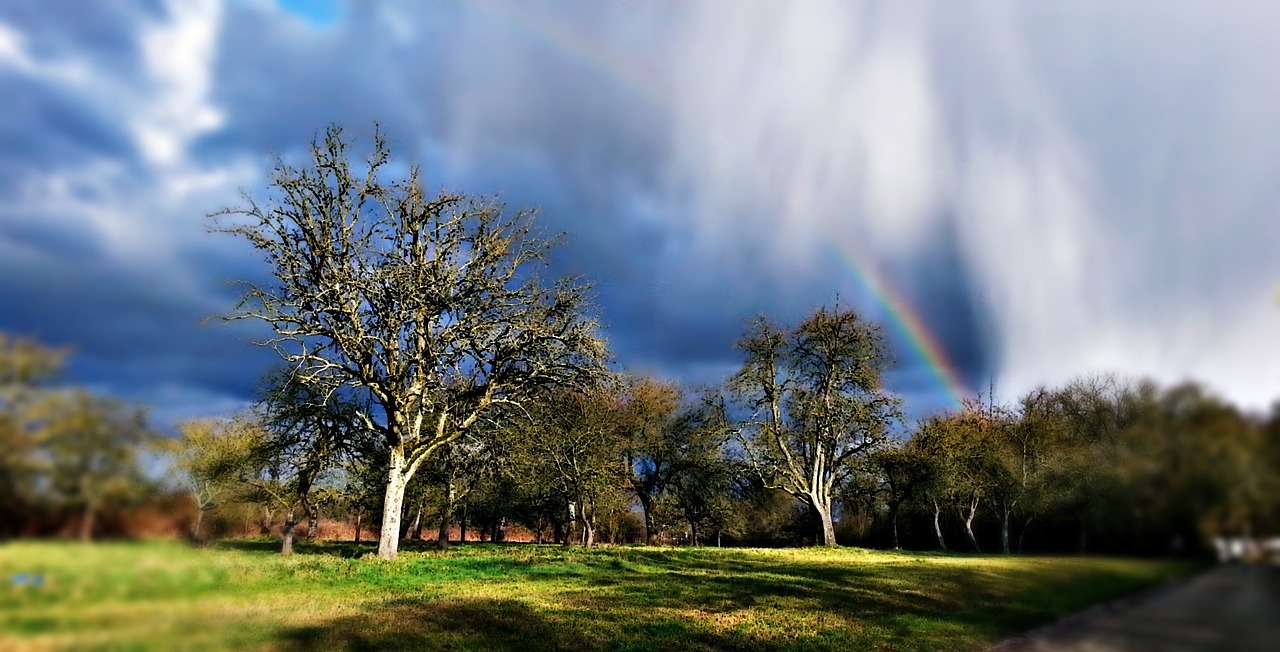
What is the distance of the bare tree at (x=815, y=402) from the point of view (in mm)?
47438

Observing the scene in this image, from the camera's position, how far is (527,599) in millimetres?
15875

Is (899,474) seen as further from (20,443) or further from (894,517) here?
(20,443)

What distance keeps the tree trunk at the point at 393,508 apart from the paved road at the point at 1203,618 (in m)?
26.3

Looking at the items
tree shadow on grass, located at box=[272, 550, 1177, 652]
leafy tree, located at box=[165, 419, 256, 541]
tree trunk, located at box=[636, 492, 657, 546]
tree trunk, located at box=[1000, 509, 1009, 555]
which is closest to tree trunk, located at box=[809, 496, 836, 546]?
tree trunk, located at box=[636, 492, 657, 546]

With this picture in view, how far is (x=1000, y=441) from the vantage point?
4727 millimetres

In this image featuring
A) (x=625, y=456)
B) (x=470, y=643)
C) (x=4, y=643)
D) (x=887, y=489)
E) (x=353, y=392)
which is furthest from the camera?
(x=625, y=456)

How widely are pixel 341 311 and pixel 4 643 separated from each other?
24.4 meters

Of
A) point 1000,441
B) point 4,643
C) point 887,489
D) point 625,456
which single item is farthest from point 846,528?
point 4,643

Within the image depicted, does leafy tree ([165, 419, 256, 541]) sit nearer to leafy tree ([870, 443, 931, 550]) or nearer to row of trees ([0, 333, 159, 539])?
row of trees ([0, 333, 159, 539])

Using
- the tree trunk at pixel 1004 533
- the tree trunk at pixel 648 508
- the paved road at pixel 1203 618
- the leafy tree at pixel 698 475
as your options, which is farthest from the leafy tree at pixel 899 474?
the paved road at pixel 1203 618

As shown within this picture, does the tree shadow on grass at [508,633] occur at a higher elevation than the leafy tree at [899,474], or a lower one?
lower

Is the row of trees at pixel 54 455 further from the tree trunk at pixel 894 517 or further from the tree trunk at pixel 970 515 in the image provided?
the tree trunk at pixel 894 517

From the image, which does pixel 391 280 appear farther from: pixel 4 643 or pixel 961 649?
pixel 4 643

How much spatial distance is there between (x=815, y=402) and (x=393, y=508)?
31.2 meters
